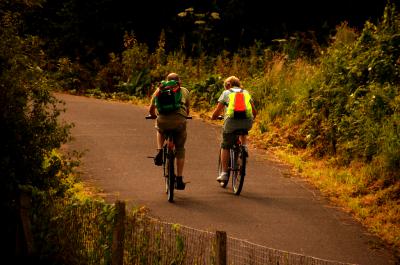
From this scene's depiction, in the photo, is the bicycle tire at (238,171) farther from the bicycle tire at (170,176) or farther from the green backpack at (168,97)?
the green backpack at (168,97)

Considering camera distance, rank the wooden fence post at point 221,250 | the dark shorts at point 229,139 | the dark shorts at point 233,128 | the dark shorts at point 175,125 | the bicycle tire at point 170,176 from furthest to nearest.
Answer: the dark shorts at point 229,139 → the dark shorts at point 233,128 → the dark shorts at point 175,125 → the bicycle tire at point 170,176 → the wooden fence post at point 221,250

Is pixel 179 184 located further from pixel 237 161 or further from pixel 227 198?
pixel 237 161

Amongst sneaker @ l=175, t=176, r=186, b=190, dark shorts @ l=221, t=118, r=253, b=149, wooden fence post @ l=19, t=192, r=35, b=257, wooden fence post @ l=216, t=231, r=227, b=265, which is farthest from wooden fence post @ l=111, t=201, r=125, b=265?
dark shorts @ l=221, t=118, r=253, b=149

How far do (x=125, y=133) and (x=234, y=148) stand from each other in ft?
19.1

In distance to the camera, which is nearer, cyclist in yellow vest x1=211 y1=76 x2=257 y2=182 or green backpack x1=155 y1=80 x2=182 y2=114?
green backpack x1=155 y1=80 x2=182 y2=114

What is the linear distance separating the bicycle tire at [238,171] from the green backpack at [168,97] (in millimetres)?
1371

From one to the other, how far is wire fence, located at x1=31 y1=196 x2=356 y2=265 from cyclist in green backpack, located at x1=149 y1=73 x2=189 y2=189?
3.02 metres

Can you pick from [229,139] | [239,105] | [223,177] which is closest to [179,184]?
[223,177]

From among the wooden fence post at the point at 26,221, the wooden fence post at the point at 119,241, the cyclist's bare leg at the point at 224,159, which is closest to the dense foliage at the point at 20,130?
the wooden fence post at the point at 26,221

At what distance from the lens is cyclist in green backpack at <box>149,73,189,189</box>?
12.4 meters

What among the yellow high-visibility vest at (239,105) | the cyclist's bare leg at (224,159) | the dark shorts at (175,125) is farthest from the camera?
the cyclist's bare leg at (224,159)

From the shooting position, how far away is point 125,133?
1873 centimetres

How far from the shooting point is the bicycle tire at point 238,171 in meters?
13.1

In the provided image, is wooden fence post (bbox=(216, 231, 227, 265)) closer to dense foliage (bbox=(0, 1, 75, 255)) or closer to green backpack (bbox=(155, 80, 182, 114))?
dense foliage (bbox=(0, 1, 75, 255))
